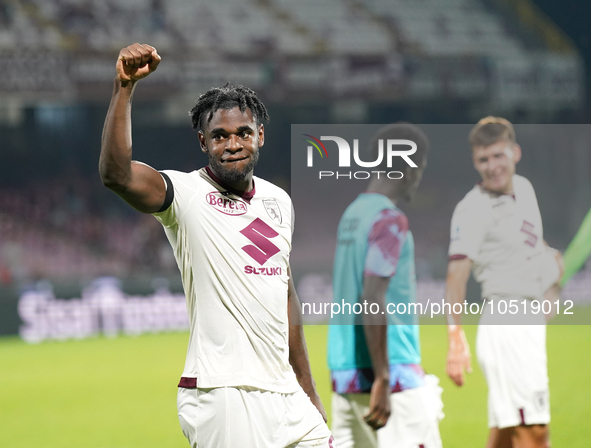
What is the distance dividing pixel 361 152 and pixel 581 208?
6.81 feet

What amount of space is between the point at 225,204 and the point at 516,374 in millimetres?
2459

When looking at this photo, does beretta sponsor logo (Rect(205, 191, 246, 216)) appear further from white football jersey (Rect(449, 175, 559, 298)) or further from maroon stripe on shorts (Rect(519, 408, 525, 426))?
maroon stripe on shorts (Rect(519, 408, 525, 426))

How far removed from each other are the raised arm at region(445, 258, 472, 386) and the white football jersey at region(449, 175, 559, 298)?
0.12 m

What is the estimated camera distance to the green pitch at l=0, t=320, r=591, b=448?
19.4 feet

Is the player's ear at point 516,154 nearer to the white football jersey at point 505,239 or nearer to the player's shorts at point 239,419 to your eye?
the white football jersey at point 505,239

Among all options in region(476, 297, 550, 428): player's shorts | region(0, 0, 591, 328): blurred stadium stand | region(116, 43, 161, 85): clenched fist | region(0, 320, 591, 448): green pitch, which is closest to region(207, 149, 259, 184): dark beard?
region(116, 43, 161, 85): clenched fist

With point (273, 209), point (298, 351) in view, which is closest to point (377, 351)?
point (298, 351)

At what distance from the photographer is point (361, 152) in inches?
179

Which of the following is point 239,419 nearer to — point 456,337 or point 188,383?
point 188,383

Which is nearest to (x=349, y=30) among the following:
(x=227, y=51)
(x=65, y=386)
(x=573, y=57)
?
(x=227, y=51)

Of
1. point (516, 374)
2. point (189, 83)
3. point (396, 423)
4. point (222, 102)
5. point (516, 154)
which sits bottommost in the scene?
point (396, 423)

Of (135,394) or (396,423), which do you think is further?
(135,394)

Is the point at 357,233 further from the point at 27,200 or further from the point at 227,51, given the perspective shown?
the point at 27,200

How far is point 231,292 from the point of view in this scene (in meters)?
2.73
